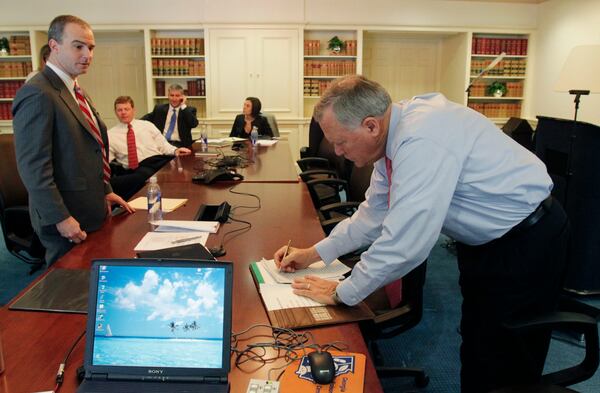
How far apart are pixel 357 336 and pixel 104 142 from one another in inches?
72.5

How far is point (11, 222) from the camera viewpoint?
3205 millimetres

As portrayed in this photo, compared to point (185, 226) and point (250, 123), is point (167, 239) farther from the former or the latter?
point (250, 123)

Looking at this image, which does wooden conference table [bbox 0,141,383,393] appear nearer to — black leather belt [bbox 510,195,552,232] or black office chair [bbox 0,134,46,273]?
black leather belt [bbox 510,195,552,232]

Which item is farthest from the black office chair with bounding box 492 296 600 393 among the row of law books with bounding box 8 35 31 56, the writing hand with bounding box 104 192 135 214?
the row of law books with bounding box 8 35 31 56

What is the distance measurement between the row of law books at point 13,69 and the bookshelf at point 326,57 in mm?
3977

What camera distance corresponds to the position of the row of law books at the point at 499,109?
25.3 feet

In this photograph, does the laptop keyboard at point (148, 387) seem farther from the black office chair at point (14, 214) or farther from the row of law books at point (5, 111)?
the row of law books at point (5, 111)

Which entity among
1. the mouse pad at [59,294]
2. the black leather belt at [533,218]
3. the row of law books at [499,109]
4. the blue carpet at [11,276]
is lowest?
the blue carpet at [11,276]

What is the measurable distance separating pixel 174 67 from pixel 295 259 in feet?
20.1

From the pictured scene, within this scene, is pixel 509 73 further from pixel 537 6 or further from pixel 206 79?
pixel 206 79

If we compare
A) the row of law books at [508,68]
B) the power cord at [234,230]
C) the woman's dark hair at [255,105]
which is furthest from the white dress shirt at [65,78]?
the row of law books at [508,68]

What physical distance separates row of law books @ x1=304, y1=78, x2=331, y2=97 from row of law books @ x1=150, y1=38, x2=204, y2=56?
1612mm

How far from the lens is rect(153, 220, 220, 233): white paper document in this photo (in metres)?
2.27

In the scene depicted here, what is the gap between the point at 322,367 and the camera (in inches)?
44.7
